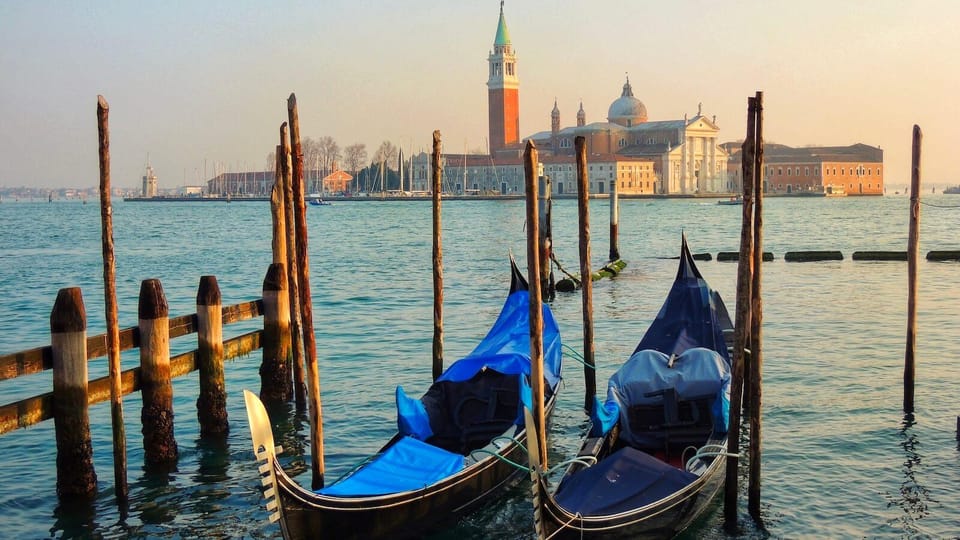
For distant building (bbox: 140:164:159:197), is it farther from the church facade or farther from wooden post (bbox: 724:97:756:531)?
wooden post (bbox: 724:97:756:531)

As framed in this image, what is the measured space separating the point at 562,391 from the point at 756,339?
324 centimetres

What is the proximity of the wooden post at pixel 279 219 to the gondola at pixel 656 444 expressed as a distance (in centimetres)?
249

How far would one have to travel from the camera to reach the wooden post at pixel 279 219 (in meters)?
7.25

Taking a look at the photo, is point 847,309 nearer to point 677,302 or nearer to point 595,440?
point 677,302

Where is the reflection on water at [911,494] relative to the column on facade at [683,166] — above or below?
below

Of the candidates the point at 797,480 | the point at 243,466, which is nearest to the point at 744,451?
the point at 797,480

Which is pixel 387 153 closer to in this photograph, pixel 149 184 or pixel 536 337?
pixel 149 184

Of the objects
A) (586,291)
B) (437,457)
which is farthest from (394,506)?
(586,291)

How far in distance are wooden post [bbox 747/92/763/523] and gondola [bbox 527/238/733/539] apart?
21 cm

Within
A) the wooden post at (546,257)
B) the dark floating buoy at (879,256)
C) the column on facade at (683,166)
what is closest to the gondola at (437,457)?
the wooden post at (546,257)

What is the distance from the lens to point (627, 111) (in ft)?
286

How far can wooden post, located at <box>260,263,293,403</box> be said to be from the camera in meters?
7.18

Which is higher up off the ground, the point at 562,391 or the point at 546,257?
the point at 546,257

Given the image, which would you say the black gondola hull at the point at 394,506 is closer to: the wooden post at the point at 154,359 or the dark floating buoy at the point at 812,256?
the wooden post at the point at 154,359
